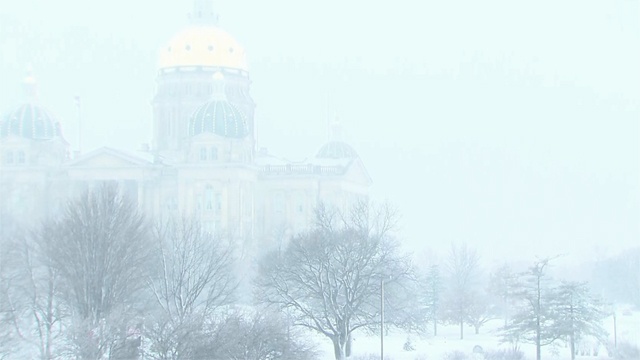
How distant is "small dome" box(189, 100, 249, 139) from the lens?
108875 millimetres

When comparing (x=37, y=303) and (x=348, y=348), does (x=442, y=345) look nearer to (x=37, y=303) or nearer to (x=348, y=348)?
(x=348, y=348)

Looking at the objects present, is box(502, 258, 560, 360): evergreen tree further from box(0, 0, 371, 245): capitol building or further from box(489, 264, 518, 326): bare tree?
box(0, 0, 371, 245): capitol building

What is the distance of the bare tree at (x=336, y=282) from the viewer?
5178 cm

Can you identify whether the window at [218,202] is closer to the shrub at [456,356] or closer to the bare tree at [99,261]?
the shrub at [456,356]

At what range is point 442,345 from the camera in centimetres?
5903

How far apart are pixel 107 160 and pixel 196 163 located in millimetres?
8004

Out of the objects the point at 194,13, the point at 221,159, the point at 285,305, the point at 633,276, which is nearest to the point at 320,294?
the point at 285,305

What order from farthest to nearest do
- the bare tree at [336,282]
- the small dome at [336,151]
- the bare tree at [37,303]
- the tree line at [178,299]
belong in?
the small dome at [336,151]
the bare tree at [336,282]
the bare tree at [37,303]
the tree line at [178,299]

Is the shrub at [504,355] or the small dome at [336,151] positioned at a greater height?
the small dome at [336,151]

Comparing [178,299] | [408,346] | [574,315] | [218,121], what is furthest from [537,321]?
[218,121]

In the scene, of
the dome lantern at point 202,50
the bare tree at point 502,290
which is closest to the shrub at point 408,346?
the bare tree at point 502,290

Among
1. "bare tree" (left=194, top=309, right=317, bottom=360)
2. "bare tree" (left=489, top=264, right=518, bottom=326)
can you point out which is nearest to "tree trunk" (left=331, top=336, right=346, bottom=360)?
"bare tree" (left=194, top=309, right=317, bottom=360)

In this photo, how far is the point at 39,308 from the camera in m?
47.5

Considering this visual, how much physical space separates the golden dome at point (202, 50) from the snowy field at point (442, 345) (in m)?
57.8
